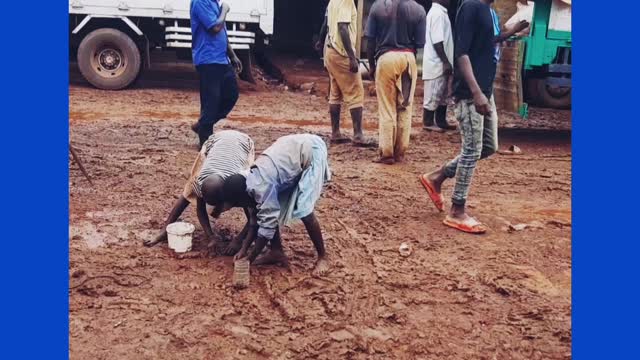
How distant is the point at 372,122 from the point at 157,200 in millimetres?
4714

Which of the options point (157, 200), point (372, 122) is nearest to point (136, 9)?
point (372, 122)

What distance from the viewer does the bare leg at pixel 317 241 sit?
429 cm

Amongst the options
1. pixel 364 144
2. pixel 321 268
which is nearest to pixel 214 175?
pixel 321 268

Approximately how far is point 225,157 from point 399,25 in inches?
119

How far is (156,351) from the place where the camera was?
3.46 meters

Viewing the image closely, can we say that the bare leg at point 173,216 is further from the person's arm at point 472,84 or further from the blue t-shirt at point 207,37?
the blue t-shirt at point 207,37

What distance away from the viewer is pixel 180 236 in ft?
15.0

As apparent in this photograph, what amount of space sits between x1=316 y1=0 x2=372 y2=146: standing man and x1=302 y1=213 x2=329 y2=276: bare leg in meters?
3.39

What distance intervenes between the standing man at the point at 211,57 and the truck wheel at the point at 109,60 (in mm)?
4748

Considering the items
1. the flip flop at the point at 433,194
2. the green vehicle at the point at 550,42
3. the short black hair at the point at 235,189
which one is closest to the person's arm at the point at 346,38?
the green vehicle at the point at 550,42

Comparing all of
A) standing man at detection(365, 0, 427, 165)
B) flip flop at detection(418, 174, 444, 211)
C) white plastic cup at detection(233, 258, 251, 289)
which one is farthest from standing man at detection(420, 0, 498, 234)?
standing man at detection(365, 0, 427, 165)

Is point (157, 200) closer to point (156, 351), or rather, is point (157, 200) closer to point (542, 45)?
point (156, 351)

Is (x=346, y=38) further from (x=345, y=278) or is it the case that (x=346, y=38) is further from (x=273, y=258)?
(x=345, y=278)

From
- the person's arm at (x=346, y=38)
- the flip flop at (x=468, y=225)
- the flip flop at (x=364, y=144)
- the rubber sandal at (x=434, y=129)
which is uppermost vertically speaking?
the person's arm at (x=346, y=38)
